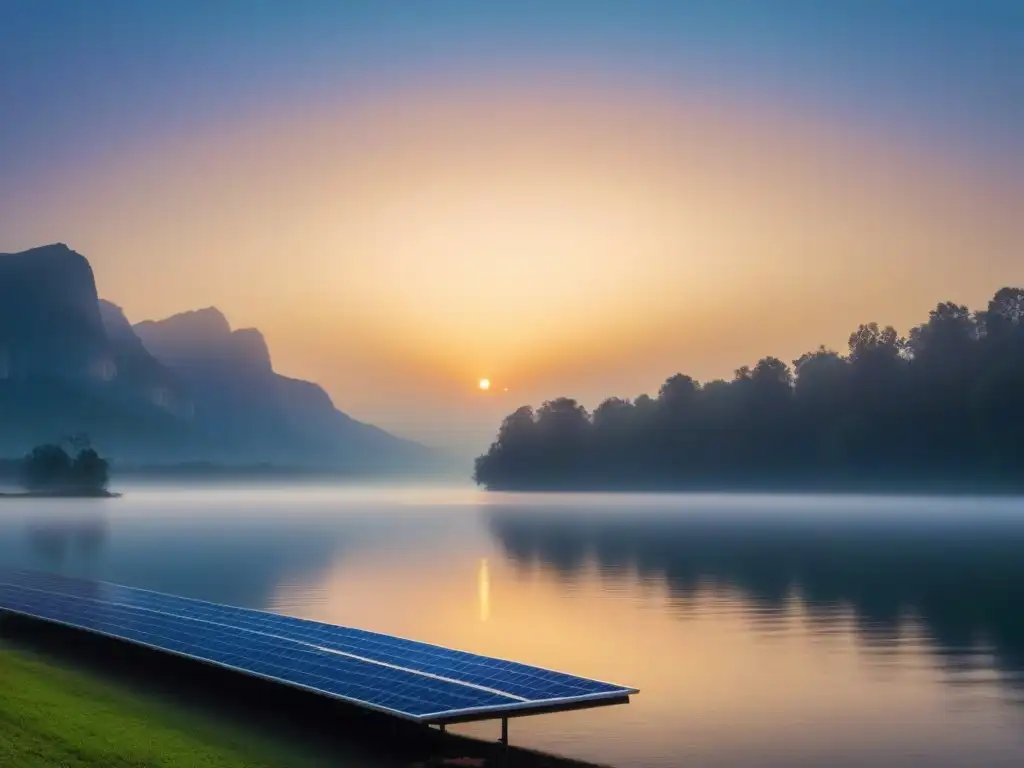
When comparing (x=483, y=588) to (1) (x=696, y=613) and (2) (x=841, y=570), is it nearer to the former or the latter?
(1) (x=696, y=613)

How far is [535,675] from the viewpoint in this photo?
22.9m

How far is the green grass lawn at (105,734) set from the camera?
687 inches

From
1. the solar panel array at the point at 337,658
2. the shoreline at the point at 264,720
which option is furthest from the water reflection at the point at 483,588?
the shoreline at the point at 264,720

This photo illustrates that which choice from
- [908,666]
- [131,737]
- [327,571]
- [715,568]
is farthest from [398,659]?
[715,568]

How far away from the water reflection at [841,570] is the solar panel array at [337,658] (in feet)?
46.0

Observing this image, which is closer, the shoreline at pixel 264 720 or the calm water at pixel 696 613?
the shoreline at pixel 264 720

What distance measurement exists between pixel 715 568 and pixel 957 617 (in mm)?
24567

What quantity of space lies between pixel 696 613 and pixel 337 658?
23.3 meters

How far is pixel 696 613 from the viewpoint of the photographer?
150 ft

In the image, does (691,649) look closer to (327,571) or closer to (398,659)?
(398,659)

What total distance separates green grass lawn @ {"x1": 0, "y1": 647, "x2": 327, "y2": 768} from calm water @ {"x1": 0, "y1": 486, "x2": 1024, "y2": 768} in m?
5.36

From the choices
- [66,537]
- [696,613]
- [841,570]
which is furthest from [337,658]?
A: [66,537]

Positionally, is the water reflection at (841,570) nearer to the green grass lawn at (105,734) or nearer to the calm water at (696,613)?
the calm water at (696,613)

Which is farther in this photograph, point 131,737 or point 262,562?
point 262,562
